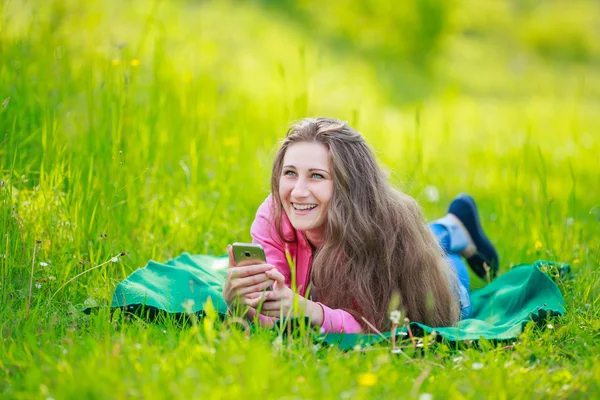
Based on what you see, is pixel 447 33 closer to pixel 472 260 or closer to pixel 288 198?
pixel 472 260

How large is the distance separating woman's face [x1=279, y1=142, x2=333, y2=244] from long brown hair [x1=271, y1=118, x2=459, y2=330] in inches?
1.5

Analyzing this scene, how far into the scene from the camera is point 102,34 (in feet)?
19.9

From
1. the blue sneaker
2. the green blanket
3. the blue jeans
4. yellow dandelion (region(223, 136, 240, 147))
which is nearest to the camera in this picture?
the green blanket

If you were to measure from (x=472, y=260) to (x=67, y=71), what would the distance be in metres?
2.56

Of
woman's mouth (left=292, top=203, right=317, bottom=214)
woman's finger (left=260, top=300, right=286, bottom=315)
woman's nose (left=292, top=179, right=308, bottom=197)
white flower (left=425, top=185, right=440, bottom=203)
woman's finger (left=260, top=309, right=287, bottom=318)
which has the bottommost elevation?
woman's finger (left=260, top=309, right=287, bottom=318)

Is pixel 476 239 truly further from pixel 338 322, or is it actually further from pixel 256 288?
pixel 256 288

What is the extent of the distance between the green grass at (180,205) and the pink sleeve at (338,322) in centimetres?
18

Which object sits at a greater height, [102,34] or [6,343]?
[102,34]

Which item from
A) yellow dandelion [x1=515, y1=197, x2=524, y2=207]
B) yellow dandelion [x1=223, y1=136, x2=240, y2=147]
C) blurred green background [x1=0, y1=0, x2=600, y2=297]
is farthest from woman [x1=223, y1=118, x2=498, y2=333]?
yellow dandelion [x1=223, y1=136, x2=240, y2=147]

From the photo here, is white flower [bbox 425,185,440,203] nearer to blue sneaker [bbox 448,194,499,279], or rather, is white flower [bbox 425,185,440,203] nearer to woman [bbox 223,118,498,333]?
blue sneaker [bbox 448,194,499,279]

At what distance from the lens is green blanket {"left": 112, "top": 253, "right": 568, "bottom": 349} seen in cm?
285

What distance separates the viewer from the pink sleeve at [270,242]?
10.1 feet

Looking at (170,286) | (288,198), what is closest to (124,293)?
(170,286)

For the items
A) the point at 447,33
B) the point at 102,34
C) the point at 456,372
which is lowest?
the point at 456,372
